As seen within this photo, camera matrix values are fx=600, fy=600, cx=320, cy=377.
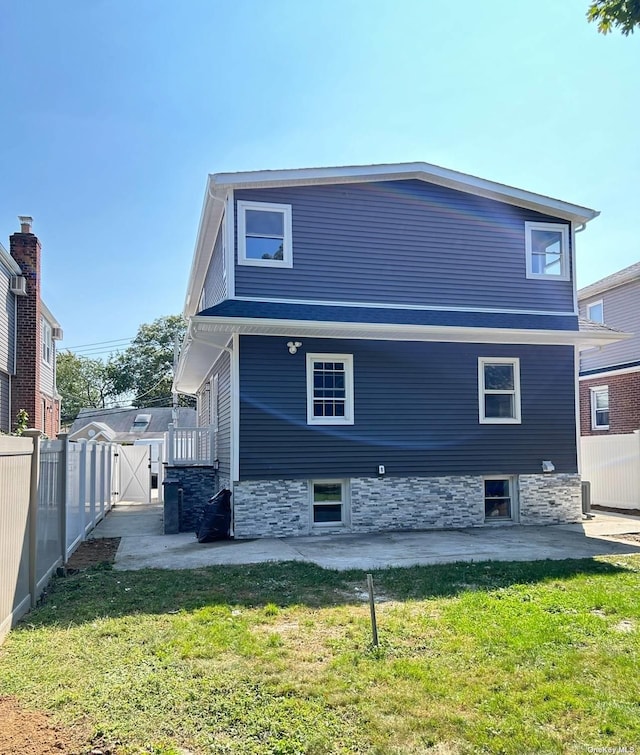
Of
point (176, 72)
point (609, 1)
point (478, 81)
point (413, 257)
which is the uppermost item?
point (176, 72)

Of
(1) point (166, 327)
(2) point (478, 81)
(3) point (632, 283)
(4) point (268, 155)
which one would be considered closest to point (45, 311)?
(4) point (268, 155)

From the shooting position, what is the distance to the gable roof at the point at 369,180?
35.2 ft

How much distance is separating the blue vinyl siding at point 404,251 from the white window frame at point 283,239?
0.11 metres

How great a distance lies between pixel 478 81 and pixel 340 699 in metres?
9.35

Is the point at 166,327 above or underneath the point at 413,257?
above

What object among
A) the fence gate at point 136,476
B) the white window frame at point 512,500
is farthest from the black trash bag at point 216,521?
the fence gate at point 136,476

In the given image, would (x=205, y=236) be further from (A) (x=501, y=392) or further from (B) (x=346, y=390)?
(A) (x=501, y=392)

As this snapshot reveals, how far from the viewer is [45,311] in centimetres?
2089

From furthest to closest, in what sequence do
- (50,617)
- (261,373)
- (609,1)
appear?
(261,373) → (609,1) → (50,617)

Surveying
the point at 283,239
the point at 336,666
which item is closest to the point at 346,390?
the point at 283,239

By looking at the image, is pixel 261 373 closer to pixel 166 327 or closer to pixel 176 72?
pixel 176 72

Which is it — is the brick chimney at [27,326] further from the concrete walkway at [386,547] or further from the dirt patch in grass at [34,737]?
the dirt patch in grass at [34,737]

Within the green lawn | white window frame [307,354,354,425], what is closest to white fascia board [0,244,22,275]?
white window frame [307,354,354,425]

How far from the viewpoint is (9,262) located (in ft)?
53.2
